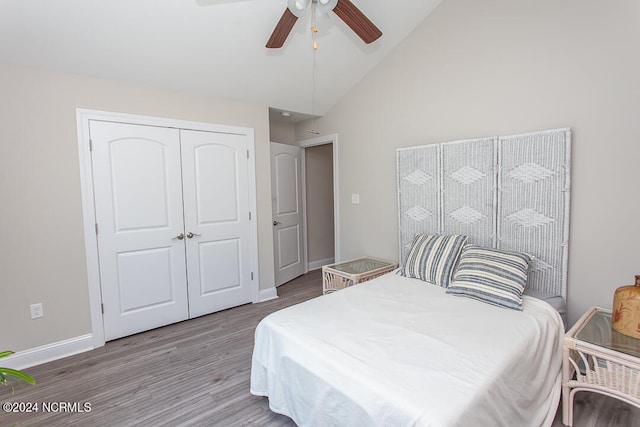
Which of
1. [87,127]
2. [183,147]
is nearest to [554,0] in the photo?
[183,147]

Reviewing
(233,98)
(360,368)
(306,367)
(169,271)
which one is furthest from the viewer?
(233,98)

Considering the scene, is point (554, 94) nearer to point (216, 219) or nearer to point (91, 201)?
point (216, 219)

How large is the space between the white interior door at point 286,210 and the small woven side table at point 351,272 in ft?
4.00

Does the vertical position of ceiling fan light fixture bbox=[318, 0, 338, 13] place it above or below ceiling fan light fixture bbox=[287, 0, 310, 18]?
above

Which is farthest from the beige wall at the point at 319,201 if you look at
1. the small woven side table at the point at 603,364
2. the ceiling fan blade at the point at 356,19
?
the small woven side table at the point at 603,364

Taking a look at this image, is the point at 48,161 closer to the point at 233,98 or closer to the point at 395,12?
the point at 233,98

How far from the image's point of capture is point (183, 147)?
10.2ft

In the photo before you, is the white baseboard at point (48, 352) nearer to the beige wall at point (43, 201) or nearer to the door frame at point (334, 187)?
the beige wall at point (43, 201)


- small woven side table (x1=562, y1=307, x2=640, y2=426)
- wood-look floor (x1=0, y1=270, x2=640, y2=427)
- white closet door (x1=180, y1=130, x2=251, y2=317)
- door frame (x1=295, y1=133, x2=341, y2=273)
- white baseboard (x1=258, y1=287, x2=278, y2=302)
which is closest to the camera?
small woven side table (x1=562, y1=307, x2=640, y2=426)

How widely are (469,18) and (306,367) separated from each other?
301 centimetres

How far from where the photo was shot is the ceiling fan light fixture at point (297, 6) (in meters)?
1.74

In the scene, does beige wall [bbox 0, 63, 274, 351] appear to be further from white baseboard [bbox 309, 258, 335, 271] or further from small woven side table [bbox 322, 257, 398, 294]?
white baseboard [bbox 309, 258, 335, 271]

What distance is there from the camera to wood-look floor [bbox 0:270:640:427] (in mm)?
1852

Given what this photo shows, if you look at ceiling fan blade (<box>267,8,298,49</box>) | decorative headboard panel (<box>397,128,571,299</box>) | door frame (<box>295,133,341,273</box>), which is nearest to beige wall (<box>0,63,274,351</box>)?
ceiling fan blade (<box>267,8,298,49</box>)
